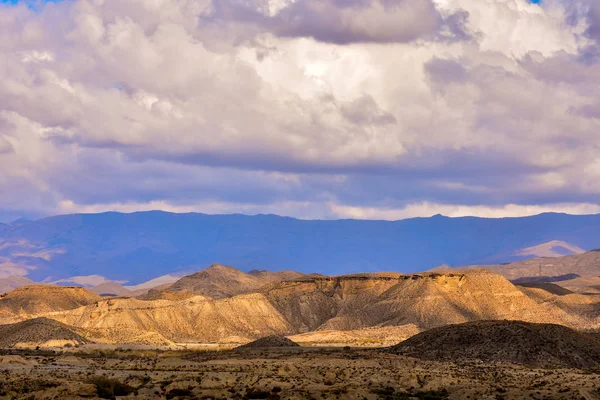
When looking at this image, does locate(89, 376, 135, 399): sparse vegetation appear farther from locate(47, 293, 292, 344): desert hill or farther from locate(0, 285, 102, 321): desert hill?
locate(0, 285, 102, 321): desert hill

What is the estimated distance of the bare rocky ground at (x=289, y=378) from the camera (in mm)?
57500

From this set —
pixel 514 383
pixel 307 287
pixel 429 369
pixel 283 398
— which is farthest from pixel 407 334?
pixel 283 398

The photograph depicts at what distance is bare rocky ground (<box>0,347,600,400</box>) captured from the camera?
5750 centimetres

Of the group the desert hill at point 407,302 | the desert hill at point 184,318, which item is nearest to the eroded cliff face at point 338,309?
the desert hill at point 184,318

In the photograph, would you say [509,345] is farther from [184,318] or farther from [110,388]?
[184,318]

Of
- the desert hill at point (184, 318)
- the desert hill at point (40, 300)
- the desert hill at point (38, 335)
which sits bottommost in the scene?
the desert hill at point (38, 335)

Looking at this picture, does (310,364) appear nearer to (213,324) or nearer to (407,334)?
(407,334)

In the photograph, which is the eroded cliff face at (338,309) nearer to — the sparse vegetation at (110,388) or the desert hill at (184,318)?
the desert hill at (184,318)

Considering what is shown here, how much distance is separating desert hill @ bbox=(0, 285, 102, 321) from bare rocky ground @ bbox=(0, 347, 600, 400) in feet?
306

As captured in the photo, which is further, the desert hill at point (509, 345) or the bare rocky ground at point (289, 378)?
the desert hill at point (509, 345)

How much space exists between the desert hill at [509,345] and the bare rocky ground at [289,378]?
4.02 m

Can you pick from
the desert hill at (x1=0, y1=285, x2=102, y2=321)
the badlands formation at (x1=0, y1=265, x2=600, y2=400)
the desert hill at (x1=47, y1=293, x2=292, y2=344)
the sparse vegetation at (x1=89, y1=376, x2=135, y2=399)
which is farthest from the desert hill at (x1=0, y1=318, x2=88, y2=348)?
the sparse vegetation at (x1=89, y1=376, x2=135, y2=399)

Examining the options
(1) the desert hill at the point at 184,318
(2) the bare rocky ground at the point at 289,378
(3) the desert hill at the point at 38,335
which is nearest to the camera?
(2) the bare rocky ground at the point at 289,378

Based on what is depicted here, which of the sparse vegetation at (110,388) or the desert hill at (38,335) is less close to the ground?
the desert hill at (38,335)
